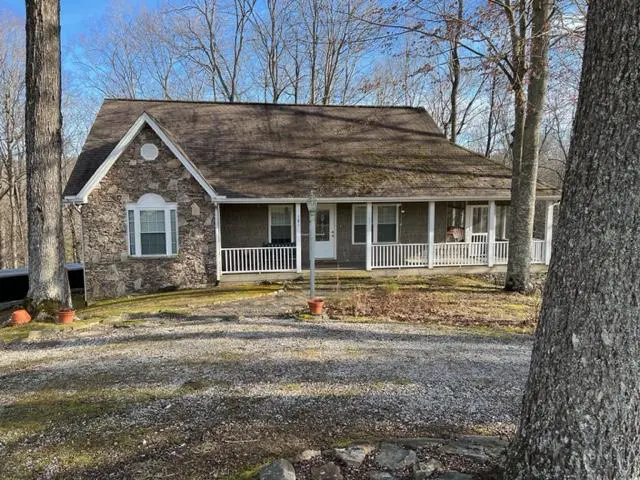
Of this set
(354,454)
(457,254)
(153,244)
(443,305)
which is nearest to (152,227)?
(153,244)

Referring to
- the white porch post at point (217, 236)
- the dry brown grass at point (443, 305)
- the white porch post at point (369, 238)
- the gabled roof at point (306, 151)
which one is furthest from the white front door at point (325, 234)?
the white porch post at point (217, 236)

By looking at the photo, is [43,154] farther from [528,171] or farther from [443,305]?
[528,171]

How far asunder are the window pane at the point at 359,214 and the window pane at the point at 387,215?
1.76 ft

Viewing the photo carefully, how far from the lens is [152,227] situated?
12.7 meters

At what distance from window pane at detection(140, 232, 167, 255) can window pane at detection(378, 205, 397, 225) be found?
23.9 feet

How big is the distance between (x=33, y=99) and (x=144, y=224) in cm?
473

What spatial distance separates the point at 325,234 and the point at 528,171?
6.82 meters

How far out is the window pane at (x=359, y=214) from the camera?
15273 mm

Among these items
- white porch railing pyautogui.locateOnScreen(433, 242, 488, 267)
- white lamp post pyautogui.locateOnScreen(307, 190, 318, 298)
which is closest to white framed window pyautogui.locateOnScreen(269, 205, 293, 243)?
white porch railing pyautogui.locateOnScreen(433, 242, 488, 267)

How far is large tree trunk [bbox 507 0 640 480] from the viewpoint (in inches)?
82.8

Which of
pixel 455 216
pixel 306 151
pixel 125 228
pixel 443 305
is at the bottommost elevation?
pixel 443 305

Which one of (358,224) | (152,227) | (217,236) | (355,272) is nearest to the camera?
(152,227)

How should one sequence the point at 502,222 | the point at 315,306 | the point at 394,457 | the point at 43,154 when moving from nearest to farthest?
the point at 394,457 → the point at 43,154 → the point at 315,306 → the point at 502,222

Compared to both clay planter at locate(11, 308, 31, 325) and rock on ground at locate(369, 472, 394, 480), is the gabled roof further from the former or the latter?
rock on ground at locate(369, 472, 394, 480)
